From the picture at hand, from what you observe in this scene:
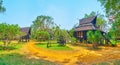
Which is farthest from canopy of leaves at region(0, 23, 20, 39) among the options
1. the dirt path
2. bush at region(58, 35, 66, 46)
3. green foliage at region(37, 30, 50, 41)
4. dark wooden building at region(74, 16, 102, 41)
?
dark wooden building at region(74, 16, 102, 41)

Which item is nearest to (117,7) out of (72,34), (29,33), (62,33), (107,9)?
(107,9)

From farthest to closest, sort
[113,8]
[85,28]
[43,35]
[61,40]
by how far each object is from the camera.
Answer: [43,35], [85,28], [61,40], [113,8]

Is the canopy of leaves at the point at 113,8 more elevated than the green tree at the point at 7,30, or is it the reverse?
the canopy of leaves at the point at 113,8

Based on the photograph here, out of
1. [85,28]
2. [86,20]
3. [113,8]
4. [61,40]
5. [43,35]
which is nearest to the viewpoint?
[113,8]

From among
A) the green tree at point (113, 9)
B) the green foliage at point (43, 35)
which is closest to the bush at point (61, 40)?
the green foliage at point (43, 35)

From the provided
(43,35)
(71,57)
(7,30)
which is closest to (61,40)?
(7,30)

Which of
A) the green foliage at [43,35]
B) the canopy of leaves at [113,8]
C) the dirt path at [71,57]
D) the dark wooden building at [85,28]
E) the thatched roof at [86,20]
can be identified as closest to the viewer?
the dirt path at [71,57]

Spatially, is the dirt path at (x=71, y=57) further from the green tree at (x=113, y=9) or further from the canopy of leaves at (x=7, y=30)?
the canopy of leaves at (x=7, y=30)

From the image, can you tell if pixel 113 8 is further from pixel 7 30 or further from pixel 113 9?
pixel 7 30

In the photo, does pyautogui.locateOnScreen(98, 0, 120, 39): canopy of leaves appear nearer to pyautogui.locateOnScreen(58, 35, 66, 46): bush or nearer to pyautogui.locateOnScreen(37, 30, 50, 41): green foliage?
pyautogui.locateOnScreen(58, 35, 66, 46): bush

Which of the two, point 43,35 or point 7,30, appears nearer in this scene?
point 7,30

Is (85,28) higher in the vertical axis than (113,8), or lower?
lower

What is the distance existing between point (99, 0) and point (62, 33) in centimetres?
1291

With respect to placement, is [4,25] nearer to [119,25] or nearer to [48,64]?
[48,64]
